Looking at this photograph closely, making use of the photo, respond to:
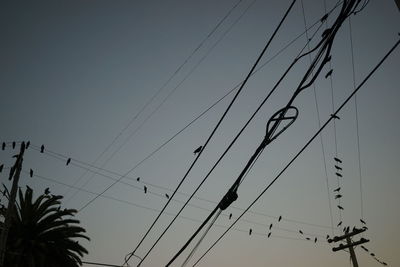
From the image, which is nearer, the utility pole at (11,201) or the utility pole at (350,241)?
the utility pole at (11,201)

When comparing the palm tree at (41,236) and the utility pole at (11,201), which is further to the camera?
the palm tree at (41,236)

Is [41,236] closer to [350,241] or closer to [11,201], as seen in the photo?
[11,201]

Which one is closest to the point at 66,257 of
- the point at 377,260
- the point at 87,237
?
the point at 87,237

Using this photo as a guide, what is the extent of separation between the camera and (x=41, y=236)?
17297 millimetres

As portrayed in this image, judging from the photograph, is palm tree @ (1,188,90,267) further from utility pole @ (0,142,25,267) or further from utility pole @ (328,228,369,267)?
utility pole @ (328,228,369,267)

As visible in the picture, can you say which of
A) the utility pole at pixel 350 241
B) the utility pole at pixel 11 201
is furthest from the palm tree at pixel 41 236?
the utility pole at pixel 350 241

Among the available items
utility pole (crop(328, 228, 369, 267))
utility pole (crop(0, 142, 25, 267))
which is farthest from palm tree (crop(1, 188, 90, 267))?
utility pole (crop(328, 228, 369, 267))

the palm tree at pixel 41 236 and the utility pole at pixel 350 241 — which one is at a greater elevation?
the utility pole at pixel 350 241

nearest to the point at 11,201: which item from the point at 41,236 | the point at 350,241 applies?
the point at 41,236

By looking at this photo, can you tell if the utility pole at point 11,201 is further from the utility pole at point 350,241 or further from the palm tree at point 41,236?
the utility pole at point 350,241

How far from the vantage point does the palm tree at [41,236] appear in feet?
53.3

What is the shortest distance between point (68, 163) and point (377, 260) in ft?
70.7

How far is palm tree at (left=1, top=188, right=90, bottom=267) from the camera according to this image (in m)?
16.2

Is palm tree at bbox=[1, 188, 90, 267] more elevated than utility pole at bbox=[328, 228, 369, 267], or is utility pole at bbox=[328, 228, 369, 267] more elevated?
utility pole at bbox=[328, 228, 369, 267]
